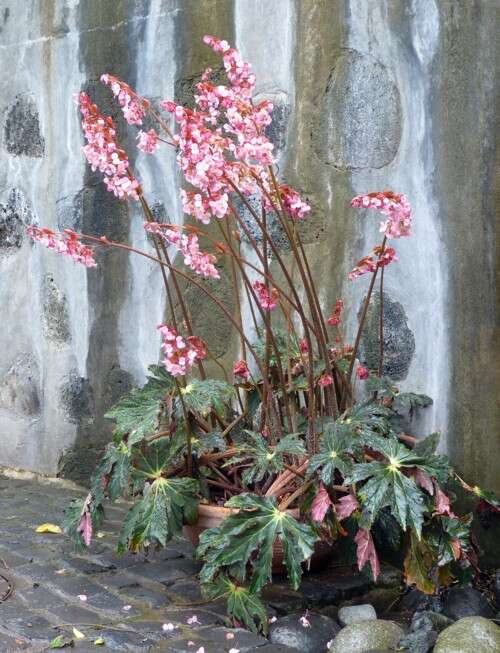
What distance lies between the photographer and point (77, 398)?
3.70 metres

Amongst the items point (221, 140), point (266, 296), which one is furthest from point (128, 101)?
point (266, 296)

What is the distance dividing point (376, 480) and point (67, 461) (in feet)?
6.09

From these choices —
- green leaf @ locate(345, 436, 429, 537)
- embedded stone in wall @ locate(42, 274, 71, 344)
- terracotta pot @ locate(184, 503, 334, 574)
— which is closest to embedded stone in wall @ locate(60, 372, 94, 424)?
embedded stone in wall @ locate(42, 274, 71, 344)

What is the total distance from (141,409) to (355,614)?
2.36ft

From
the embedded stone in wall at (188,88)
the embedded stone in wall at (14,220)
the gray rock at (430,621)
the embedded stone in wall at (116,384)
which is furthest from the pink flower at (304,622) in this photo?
the embedded stone in wall at (14,220)

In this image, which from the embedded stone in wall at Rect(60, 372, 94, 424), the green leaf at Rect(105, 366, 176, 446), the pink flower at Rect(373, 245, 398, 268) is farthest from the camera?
the embedded stone in wall at Rect(60, 372, 94, 424)

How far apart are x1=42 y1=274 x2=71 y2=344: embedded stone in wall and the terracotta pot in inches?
54.9

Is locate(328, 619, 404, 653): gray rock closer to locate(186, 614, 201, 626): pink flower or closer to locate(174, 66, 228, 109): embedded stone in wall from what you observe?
locate(186, 614, 201, 626): pink flower

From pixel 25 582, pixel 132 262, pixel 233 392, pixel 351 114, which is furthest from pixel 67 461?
pixel 351 114

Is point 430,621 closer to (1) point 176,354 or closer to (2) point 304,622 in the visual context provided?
(2) point 304,622

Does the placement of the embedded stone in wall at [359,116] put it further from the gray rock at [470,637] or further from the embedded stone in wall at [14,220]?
the embedded stone in wall at [14,220]

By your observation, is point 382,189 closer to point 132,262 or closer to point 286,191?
point 286,191

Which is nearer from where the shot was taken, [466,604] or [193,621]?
[193,621]

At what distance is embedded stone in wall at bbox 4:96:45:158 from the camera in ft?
12.6
